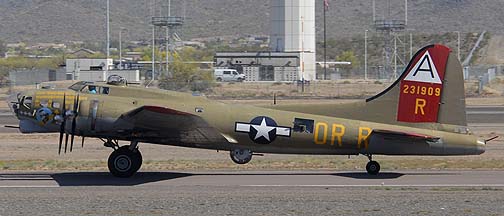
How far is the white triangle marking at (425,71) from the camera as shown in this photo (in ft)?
82.1

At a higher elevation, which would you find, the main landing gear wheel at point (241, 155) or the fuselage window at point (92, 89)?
the fuselage window at point (92, 89)

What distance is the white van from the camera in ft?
333

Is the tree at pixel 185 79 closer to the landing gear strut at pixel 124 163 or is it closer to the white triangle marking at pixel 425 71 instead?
the landing gear strut at pixel 124 163

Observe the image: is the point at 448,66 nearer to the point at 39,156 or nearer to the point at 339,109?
the point at 339,109

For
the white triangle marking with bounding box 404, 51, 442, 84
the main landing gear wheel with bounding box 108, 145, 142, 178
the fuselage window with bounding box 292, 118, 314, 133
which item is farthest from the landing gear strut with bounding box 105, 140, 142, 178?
the white triangle marking with bounding box 404, 51, 442, 84

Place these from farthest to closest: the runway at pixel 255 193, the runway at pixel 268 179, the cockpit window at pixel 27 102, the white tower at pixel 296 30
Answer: the white tower at pixel 296 30 < the cockpit window at pixel 27 102 < the runway at pixel 268 179 < the runway at pixel 255 193

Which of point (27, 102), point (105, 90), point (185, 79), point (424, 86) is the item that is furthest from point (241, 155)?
point (185, 79)

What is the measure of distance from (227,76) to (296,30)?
30.9 ft

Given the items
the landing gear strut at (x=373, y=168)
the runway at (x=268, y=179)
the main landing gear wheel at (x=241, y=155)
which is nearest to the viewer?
the runway at (x=268, y=179)

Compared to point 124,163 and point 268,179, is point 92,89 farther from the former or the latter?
point 268,179

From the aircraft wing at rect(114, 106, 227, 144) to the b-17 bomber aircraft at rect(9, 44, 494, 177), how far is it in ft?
0.08

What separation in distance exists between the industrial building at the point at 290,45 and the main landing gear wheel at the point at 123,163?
71.0 meters

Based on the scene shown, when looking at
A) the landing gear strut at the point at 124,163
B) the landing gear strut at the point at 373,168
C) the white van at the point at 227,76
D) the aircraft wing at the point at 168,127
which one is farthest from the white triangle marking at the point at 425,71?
the white van at the point at 227,76

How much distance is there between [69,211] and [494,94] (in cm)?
6080
